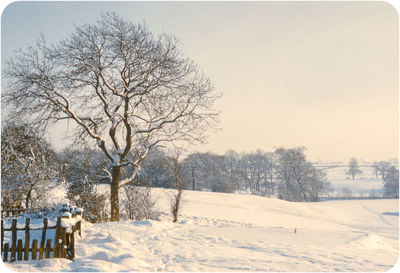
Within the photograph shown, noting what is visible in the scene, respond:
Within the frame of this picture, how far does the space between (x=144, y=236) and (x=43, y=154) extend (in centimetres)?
1206

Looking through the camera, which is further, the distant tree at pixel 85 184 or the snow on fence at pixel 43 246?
the distant tree at pixel 85 184

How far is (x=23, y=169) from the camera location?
16750 millimetres

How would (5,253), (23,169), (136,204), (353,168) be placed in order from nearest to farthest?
(5,253) < (23,169) < (136,204) < (353,168)

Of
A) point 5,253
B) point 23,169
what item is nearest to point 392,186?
point 23,169

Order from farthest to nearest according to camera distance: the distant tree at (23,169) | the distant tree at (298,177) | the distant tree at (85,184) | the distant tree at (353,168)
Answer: the distant tree at (353,168), the distant tree at (298,177), the distant tree at (23,169), the distant tree at (85,184)

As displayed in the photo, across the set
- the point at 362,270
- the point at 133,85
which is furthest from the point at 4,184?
the point at 362,270

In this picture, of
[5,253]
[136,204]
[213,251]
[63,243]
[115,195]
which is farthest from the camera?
[136,204]

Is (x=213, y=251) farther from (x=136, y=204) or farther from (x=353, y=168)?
(x=353, y=168)

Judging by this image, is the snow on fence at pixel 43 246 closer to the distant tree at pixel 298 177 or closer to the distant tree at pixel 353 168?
the distant tree at pixel 298 177

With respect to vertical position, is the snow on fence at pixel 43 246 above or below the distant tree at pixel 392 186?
above

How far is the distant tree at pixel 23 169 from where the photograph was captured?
16062 millimetres

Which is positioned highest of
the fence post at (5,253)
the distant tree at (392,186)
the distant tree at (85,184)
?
the distant tree at (85,184)

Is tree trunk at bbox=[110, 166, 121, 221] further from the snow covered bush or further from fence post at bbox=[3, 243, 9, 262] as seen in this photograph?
fence post at bbox=[3, 243, 9, 262]

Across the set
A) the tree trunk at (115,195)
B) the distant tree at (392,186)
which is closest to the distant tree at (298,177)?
the distant tree at (392,186)
